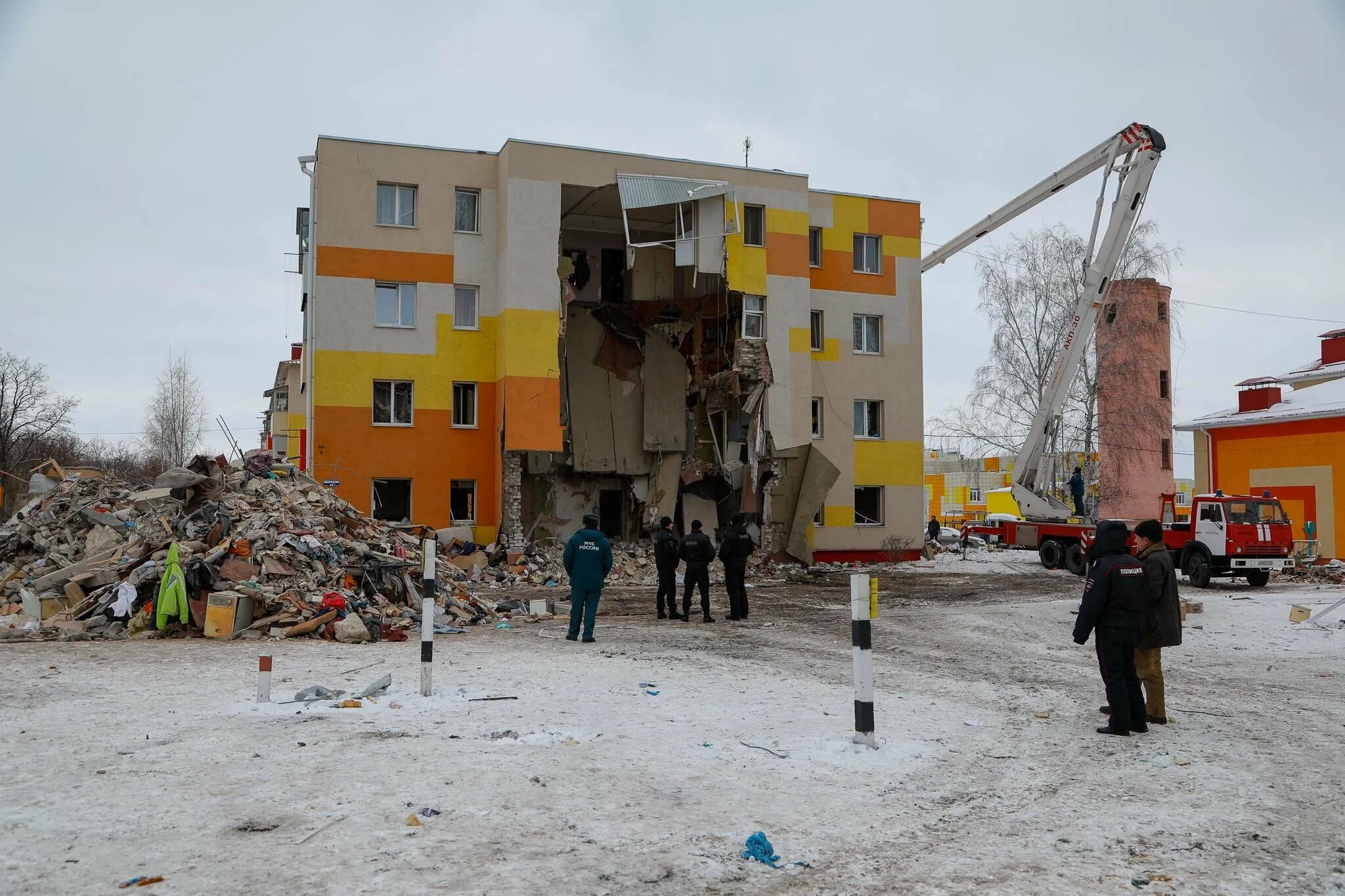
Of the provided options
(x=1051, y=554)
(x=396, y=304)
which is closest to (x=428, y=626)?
(x=396, y=304)

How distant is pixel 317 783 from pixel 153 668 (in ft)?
18.9

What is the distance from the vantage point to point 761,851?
192 inches

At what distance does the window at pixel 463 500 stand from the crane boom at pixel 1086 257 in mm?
15467

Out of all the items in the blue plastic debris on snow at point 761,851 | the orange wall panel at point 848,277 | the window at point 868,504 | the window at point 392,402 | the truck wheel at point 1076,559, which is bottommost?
the blue plastic debris on snow at point 761,851

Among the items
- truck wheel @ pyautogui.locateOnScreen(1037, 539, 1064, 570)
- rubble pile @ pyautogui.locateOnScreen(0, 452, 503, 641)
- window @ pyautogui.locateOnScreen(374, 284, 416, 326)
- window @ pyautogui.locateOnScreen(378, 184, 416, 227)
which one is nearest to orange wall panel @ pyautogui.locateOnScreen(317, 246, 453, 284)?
window @ pyautogui.locateOnScreen(374, 284, 416, 326)

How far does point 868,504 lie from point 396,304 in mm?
15966

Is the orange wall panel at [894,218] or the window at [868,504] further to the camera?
the orange wall panel at [894,218]

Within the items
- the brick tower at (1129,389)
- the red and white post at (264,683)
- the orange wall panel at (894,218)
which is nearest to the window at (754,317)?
the orange wall panel at (894,218)

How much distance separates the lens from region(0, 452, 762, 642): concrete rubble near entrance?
44.5 feet

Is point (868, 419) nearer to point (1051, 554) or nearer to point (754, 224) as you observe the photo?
point (1051, 554)

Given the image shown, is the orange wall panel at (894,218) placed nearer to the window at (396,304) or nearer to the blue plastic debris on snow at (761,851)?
the window at (396,304)

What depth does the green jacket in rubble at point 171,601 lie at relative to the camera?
13.3 m

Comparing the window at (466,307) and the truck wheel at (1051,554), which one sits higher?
the window at (466,307)

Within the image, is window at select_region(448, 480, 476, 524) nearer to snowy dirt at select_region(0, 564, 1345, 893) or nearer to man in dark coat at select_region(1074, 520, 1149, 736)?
snowy dirt at select_region(0, 564, 1345, 893)
